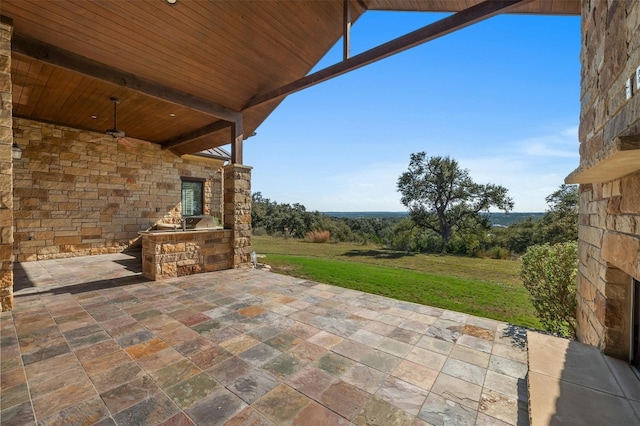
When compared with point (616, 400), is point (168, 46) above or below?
above

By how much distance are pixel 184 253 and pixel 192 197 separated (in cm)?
454

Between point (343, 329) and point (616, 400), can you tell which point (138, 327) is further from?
point (616, 400)

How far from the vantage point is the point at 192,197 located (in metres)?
8.68

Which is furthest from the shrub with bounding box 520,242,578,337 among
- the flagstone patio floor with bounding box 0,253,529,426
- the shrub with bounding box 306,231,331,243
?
the shrub with bounding box 306,231,331,243

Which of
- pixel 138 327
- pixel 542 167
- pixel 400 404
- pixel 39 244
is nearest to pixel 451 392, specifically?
pixel 400 404

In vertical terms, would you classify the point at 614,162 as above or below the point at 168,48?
below

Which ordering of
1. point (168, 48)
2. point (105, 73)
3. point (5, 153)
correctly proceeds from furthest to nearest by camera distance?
1. point (105, 73)
2. point (168, 48)
3. point (5, 153)

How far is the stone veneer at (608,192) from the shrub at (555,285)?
2.46 feet

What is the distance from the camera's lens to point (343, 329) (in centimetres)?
266

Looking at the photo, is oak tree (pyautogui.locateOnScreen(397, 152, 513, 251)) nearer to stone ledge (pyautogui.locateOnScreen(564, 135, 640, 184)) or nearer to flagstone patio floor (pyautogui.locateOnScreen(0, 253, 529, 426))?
flagstone patio floor (pyautogui.locateOnScreen(0, 253, 529, 426))

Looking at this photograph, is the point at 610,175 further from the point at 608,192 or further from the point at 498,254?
the point at 498,254

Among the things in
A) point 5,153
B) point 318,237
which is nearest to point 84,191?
point 5,153

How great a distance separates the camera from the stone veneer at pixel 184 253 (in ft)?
14.3

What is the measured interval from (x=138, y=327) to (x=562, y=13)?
585cm
